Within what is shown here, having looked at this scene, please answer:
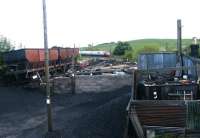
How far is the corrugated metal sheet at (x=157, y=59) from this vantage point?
27438 millimetres

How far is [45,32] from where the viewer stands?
17500 mm

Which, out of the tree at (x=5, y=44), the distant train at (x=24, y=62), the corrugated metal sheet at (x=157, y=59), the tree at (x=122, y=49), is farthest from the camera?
the tree at (x=122, y=49)

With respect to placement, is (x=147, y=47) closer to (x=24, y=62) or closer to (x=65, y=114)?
(x=24, y=62)

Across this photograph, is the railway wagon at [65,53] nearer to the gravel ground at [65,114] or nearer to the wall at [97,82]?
the gravel ground at [65,114]

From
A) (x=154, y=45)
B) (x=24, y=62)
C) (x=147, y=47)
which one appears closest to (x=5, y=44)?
(x=24, y=62)

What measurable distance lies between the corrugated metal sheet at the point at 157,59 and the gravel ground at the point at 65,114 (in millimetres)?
2006

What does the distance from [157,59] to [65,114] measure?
341 inches

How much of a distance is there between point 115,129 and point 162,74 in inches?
212

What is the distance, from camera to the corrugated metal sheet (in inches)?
1080

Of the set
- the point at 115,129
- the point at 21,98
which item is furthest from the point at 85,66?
the point at 115,129

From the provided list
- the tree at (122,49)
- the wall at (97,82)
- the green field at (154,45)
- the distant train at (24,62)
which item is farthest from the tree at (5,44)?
the tree at (122,49)

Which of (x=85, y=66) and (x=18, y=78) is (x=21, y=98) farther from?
(x=85, y=66)

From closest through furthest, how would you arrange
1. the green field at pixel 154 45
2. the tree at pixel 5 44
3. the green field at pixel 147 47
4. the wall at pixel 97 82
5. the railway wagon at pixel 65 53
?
the wall at pixel 97 82 → the railway wagon at pixel 65 53 → the tree at pixel 5 44 → the green field at pixel 147 47 → the green field at pixel 154 45

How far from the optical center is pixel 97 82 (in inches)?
1117
